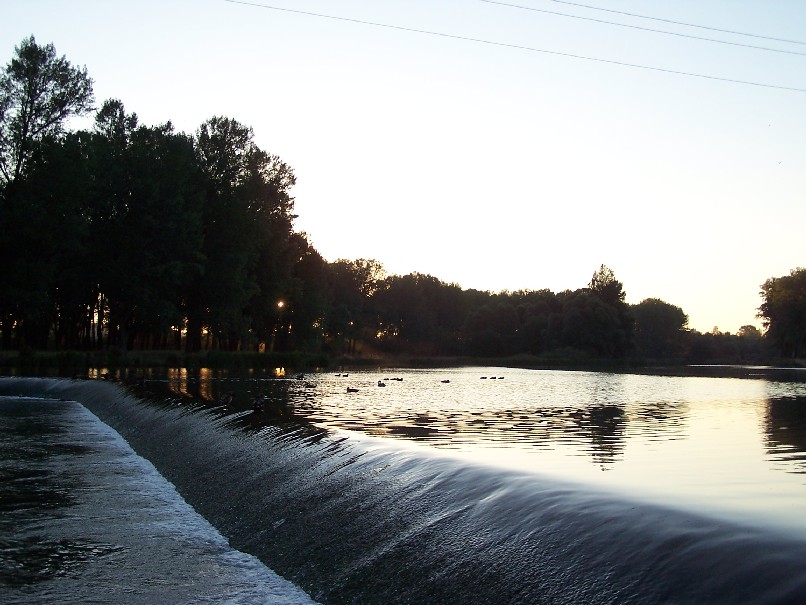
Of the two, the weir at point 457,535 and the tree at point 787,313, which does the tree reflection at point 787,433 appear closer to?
the weir at point 457,535

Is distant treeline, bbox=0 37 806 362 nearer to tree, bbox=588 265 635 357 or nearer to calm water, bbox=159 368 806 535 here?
calm water, bbox=159 368 806 535

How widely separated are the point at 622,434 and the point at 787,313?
372ft

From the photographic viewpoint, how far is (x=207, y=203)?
76.8m

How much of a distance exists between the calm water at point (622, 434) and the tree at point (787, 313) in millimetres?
89704

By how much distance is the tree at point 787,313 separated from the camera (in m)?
121

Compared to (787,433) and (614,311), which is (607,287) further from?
(787,433)

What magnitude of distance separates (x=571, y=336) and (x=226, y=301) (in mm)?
73682

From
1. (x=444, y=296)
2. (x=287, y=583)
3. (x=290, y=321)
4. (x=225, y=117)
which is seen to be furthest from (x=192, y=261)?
(x=444, y=296)

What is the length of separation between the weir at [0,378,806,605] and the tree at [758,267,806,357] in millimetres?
118637

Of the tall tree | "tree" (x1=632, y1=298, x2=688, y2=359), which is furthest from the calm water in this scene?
"tree" (x1=632, y1=298, x2=688, y2=359)

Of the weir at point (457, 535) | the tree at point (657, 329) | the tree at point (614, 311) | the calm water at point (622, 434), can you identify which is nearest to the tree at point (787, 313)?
the tree at point (614, 311)

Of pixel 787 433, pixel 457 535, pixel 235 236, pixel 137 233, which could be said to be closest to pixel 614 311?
pixel 235 236

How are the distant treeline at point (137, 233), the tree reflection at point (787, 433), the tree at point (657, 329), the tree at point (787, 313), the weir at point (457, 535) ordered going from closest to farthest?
1. the weir at point (457, 535)
2. the tree reflection at point (787, 433)
3. the distant treeline at point (137, 233)
4. the tree at point (787, 313)
5. the tree at point (657, 329)

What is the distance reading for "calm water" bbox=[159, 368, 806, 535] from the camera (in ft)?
36.5
